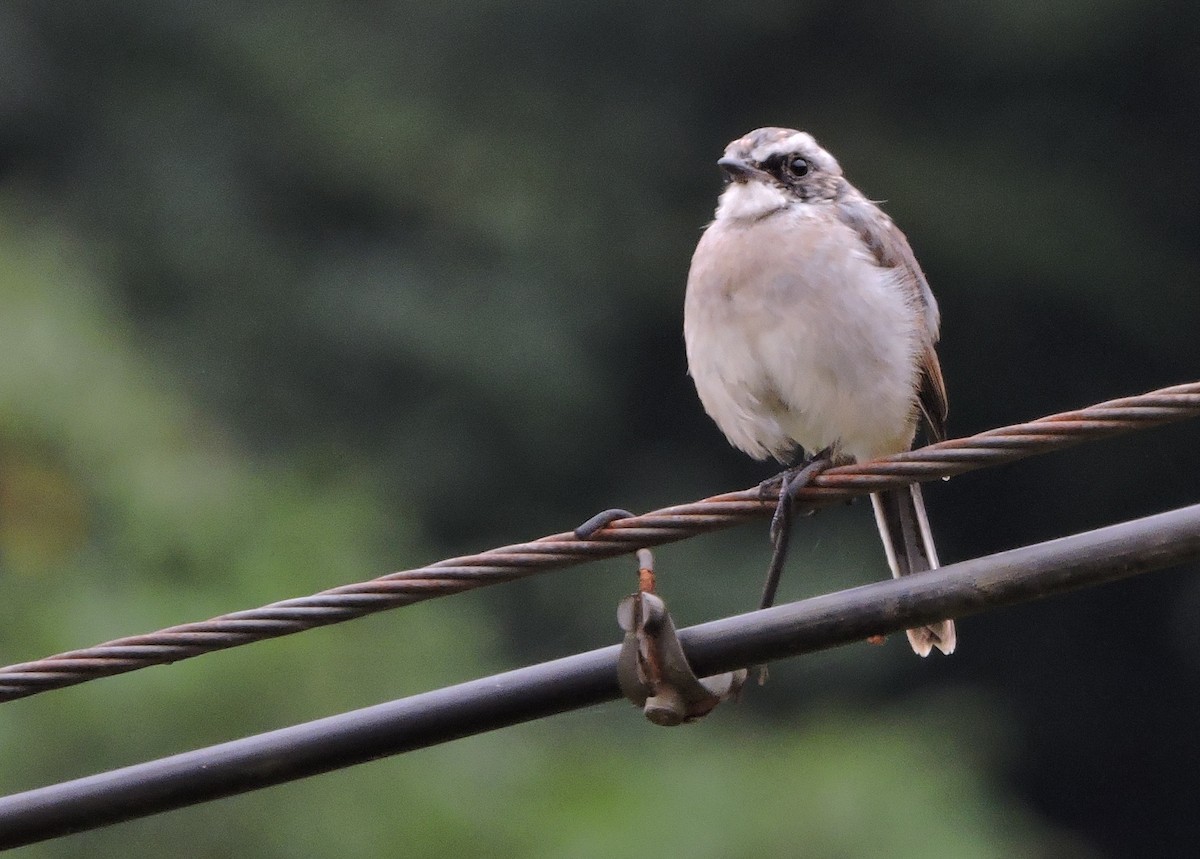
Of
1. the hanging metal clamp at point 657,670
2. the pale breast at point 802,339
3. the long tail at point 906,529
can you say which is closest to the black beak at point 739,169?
the pale breast at point 802,339

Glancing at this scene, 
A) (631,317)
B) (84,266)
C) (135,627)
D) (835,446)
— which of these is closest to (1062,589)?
(835,446)

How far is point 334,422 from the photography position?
16891mm

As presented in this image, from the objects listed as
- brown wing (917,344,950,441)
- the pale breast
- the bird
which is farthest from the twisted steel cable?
brown wing (917,344,950,441)

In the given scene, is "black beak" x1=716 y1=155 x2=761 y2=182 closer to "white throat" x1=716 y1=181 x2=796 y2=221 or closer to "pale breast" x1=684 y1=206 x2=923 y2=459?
"white throat" x1=716 y1=181 x2=796 y2=221

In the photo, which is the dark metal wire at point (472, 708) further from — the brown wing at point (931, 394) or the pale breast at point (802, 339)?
the brown wing at point (931, 394)

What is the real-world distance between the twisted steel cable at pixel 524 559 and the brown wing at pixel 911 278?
2.26 meters

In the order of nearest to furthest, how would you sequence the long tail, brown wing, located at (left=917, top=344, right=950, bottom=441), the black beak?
1. the long tail
2. brown wing, located at (left=917, top=344, right=950, bottom=441)
3. the black beak

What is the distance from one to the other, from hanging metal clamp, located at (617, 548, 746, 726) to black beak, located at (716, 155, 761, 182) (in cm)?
281

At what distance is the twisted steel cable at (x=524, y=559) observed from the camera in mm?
3521

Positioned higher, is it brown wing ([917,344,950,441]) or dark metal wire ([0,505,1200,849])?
dark metal wire ([0,505,1200,849])

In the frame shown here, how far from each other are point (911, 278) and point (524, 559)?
2.77 meters

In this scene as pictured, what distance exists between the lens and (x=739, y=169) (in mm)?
6215

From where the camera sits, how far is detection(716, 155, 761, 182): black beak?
6199 millimetres

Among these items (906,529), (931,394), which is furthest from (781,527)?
(931,394)
